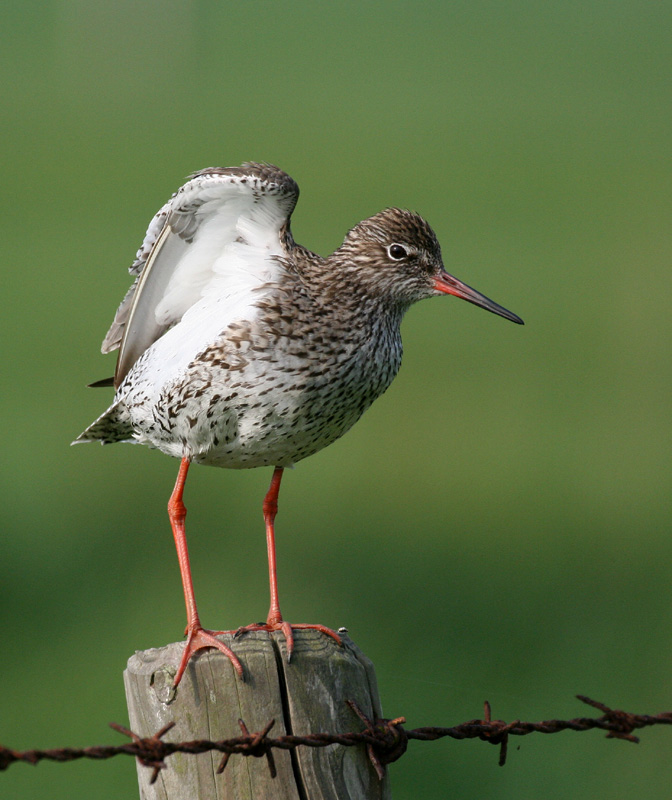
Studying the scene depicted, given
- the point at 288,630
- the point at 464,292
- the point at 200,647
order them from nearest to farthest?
the point at 288,630 < the point at 200,647 < the point at 464,292

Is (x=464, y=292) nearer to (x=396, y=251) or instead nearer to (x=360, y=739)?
(x=396, y=251)

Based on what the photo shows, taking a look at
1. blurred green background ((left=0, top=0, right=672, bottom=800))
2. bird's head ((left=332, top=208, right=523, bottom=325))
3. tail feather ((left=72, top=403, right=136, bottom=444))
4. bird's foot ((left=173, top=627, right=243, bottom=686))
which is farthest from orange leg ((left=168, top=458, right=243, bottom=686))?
blurred green background ((left=0, top=0, right=672, bottom=800))

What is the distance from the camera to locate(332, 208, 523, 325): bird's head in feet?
17.7

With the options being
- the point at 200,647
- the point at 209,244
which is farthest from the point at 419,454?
the point at 200,647

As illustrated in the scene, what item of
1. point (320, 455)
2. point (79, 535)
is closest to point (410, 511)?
point (320, 455)

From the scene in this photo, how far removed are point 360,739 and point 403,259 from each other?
264 centimetres

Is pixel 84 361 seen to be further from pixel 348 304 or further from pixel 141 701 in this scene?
pixel 141 701

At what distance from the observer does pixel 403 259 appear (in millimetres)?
5438

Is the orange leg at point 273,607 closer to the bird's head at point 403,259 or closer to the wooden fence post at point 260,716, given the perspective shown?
the wooden fence post at point 260,716

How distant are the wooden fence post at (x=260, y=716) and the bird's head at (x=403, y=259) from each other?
90.7 inches

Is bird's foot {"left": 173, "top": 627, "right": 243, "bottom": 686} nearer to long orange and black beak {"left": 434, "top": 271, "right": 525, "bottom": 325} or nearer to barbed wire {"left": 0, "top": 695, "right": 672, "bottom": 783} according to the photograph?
barbed wire {"left": 0, "top": 695, "right": 672, "bottom": 783}

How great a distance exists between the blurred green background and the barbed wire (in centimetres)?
318

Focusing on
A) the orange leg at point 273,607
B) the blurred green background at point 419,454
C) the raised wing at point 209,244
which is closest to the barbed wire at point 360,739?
the orange leg at point 273,607

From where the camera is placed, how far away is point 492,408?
1346 cm
